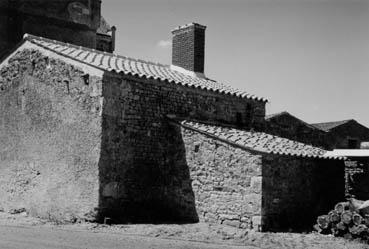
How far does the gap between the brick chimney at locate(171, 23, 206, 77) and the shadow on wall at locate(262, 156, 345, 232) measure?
6.36 m

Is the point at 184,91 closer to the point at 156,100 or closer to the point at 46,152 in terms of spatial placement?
the point at 156,100

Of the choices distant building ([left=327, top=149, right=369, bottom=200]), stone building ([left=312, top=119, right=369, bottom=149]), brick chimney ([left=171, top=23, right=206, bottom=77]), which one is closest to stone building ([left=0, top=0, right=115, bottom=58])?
brick chimney ([left=171, top=23, right=206, bottom=77])

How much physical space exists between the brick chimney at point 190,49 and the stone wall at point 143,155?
3845 millimetres

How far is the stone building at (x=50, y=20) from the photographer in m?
21.7

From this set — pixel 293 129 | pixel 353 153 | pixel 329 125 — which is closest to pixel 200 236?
pixel 353 153

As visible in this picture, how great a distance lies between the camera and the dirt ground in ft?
31.9

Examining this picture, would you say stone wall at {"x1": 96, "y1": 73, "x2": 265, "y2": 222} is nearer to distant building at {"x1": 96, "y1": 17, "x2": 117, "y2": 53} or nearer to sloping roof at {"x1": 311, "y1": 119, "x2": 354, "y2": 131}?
distant building at {"x1": 96, "y1": 17, "x2": 117, "y2": 53}

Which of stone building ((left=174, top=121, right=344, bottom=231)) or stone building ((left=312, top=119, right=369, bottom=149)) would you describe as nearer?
stone building ((left=174, top=121, right=344, bottom=231))

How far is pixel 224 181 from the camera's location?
457 inches

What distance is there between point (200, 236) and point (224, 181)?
1774mm

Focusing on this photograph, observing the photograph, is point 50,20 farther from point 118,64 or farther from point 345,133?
point 345,133

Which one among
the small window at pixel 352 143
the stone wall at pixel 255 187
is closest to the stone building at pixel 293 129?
the small window at pixel 352 143

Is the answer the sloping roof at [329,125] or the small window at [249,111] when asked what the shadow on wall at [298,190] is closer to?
the small window at [249,111]

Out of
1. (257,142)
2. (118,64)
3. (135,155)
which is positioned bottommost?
(135,155)
